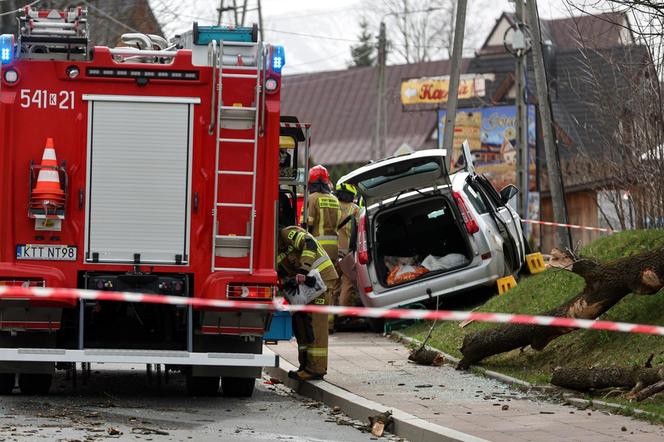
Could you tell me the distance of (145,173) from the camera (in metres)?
11.3

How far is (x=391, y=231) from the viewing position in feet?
58.6

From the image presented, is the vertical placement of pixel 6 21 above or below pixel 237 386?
above

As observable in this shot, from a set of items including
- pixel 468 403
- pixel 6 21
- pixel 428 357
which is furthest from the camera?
pixel 6 21

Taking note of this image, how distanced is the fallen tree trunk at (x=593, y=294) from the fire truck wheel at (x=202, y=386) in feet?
8.46

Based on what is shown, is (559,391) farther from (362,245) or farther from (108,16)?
(108,16)

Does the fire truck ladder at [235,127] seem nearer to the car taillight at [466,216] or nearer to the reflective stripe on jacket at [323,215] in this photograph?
the reflective stripe on jacket at [323,215]

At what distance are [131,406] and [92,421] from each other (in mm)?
1156

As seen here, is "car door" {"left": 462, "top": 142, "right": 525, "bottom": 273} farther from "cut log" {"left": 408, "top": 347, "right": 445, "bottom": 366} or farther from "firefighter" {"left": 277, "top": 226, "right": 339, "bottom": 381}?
"firefighter" {"left": 277, "top": 226, "right": 339, "bottom": 381}

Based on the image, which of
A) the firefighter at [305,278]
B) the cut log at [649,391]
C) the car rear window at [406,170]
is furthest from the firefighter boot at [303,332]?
the car rear window at [406,170]

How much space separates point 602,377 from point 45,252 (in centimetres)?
461

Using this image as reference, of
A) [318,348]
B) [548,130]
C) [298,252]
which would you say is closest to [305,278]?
[298,252]

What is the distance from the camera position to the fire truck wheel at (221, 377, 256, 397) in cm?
1224

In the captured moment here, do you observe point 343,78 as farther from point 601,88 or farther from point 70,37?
point 70,37

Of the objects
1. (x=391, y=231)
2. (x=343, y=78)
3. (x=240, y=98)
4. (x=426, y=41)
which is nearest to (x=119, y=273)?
(x=240, y=98)
